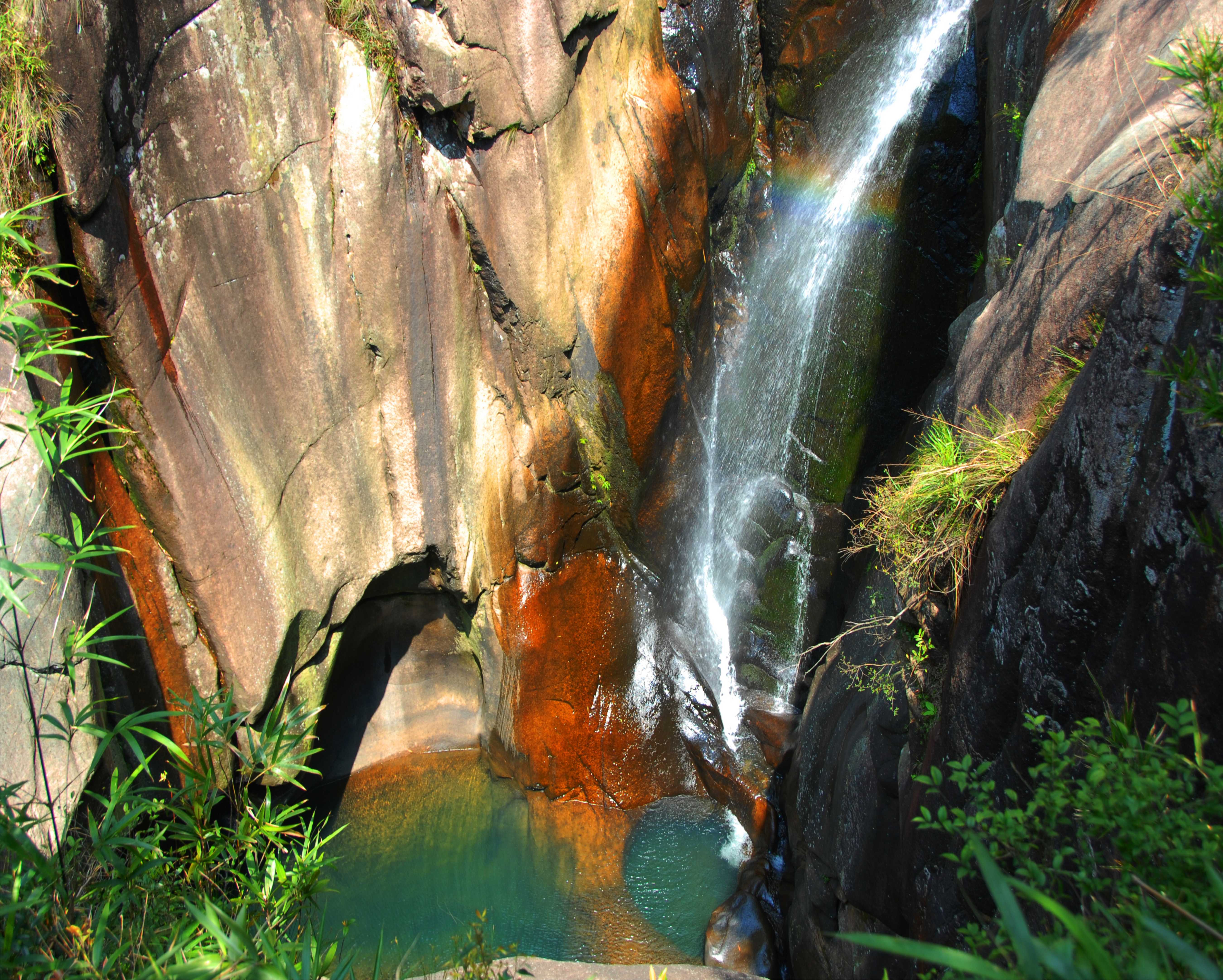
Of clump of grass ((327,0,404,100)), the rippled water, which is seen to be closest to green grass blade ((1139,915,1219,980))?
the rippled water

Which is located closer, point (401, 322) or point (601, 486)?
point (401, 322)

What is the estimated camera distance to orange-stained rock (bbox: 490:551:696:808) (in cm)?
583

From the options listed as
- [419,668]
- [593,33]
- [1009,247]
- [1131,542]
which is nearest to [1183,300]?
[1131,542]

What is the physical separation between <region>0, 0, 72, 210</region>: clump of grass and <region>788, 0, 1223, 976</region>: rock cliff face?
4.75m

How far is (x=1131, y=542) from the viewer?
2107 millimetres

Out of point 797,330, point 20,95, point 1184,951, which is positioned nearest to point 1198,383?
point 1184,951

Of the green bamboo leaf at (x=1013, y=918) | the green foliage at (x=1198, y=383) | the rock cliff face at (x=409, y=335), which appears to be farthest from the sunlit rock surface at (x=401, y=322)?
the green bamboo leaf at (x=1013, y=918)

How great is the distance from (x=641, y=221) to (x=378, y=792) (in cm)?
507

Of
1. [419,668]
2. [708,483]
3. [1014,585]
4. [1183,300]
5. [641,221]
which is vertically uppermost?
[641,221]

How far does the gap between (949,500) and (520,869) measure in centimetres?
425

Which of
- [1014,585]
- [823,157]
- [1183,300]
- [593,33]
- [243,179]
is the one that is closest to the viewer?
[1183,300]

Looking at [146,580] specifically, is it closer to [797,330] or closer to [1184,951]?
[1184,951]

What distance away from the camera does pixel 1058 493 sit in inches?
95.2

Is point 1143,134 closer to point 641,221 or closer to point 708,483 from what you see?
point 641,221
